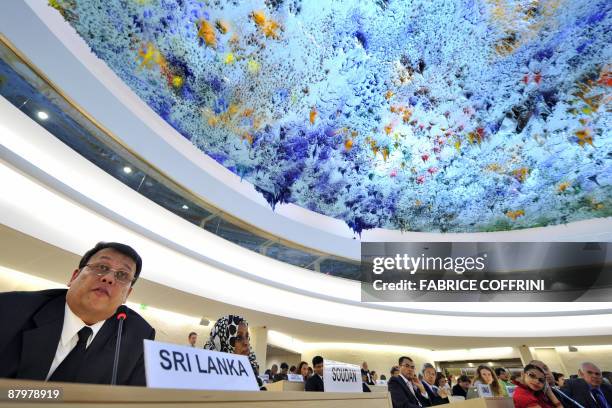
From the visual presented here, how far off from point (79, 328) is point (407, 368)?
12.1 feet

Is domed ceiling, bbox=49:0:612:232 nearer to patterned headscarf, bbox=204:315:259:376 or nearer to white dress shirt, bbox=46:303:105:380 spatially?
patterned headscarf, bbox=204:315:259:376

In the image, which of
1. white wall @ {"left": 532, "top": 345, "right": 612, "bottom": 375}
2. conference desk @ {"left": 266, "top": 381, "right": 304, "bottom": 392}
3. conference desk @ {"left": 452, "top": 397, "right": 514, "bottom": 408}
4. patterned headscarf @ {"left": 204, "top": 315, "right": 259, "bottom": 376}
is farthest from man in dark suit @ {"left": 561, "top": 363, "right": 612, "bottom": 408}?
white wall @ {"left": 532, "top": 345, "right": 612, "bottom": 375}

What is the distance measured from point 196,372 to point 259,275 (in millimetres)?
6907

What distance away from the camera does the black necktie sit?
935 mm

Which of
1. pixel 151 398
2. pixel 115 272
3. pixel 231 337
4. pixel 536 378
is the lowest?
pixel 151 398

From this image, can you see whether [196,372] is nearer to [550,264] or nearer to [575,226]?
[575,226]

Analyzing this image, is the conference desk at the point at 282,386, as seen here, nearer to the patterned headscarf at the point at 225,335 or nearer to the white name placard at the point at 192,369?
the patterned headscarf at the point at 225,335

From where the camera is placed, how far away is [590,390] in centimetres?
345

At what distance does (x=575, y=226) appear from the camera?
8.69m

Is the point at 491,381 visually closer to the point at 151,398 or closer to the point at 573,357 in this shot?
the point at 151,398

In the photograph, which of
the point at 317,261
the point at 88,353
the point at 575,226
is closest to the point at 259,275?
the point at 317,261

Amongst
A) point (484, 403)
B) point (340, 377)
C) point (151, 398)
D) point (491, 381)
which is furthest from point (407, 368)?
point (151, 398)

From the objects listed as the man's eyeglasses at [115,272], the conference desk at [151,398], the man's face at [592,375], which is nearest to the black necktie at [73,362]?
the man's eyeglasses at [115,272]

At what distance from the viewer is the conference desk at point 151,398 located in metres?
0.45
